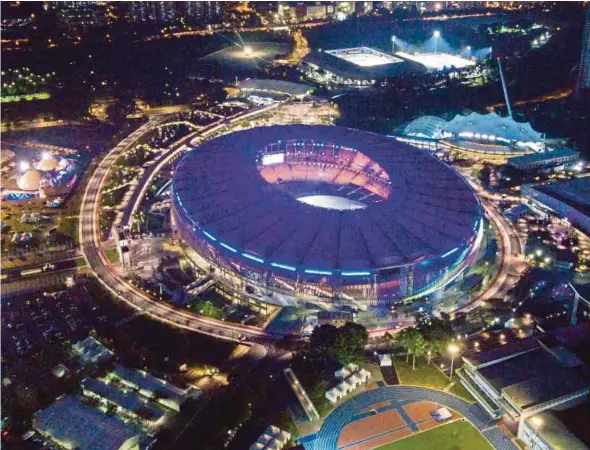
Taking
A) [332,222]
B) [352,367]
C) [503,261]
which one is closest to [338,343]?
[352,367]

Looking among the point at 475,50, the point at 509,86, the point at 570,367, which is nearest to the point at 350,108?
the point at 509,86

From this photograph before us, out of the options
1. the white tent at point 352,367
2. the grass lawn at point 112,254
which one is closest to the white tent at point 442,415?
the white tent at point 352,367

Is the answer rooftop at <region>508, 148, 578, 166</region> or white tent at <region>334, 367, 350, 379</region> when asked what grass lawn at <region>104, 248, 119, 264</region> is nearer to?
white tent at <region>334, 367, 350, 379</region>

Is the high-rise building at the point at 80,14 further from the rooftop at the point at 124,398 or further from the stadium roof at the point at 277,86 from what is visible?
the rooftop at the point at 124,398

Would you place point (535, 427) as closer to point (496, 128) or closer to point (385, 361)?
point (385, 361)

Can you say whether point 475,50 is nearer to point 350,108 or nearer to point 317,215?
point 350,108

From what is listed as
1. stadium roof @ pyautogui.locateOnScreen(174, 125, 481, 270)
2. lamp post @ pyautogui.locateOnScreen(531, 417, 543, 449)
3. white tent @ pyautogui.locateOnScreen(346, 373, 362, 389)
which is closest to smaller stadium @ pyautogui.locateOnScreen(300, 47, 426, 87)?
stadium roof @ pyautogui.locateOnScreen(174, 125, 481, 270)
